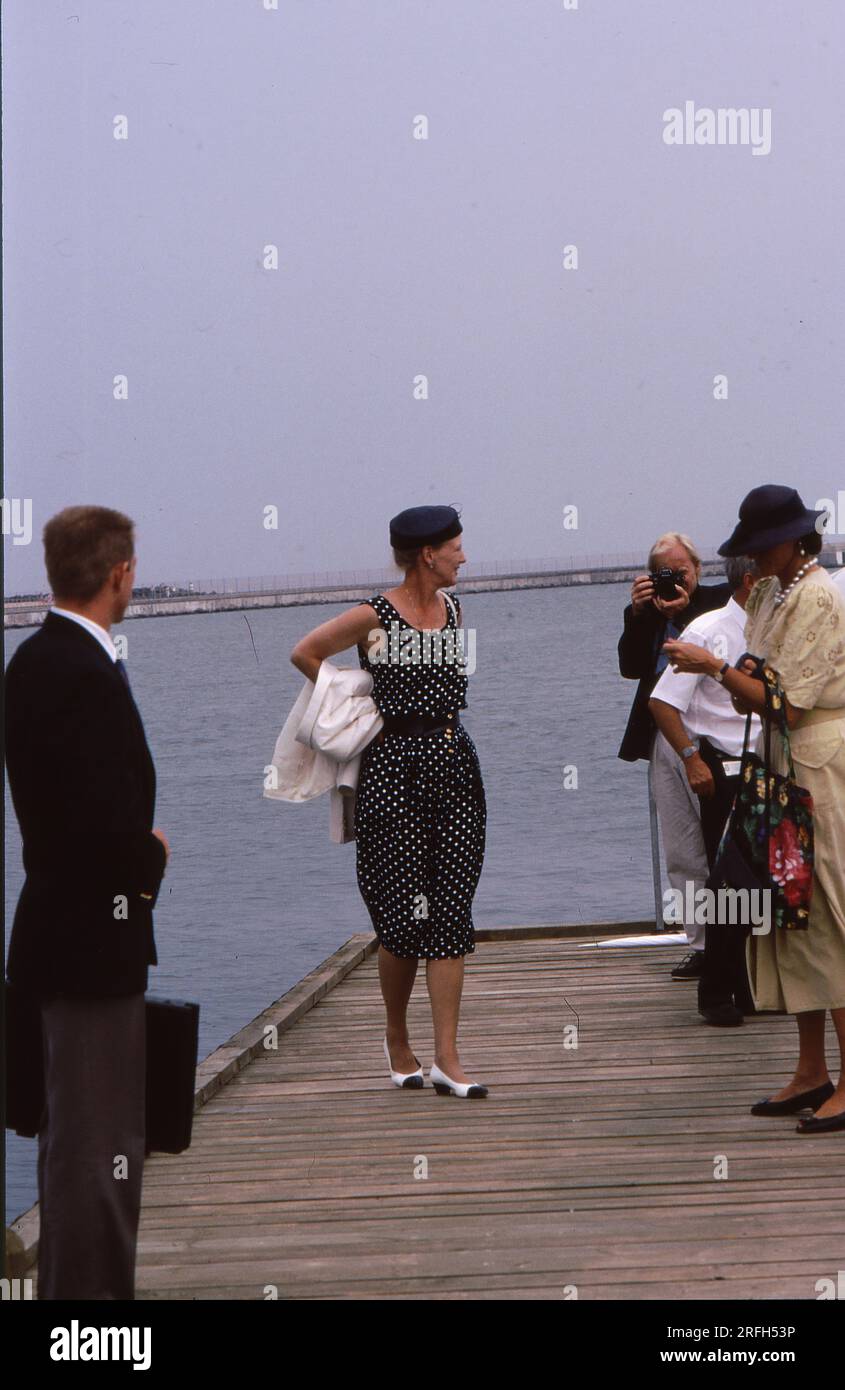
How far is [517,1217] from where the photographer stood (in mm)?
4027

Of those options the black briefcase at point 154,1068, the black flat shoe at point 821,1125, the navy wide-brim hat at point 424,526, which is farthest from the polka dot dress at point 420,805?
the black briefcase at point 154,1068

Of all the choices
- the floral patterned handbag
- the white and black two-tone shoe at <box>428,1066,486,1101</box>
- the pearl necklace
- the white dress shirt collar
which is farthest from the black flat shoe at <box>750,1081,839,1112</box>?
the white dress shirt collar

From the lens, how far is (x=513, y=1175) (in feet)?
14.3

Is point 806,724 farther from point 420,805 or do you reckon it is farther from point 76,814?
point 76,814

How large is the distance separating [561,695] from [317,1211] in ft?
172

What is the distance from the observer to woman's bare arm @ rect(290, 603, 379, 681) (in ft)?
16.5

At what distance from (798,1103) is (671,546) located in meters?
2.21

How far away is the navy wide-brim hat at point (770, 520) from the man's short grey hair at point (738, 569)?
103 cm

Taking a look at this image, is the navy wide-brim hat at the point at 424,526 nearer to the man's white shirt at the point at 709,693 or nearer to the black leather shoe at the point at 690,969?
the man's white shirt at the point at 709,693

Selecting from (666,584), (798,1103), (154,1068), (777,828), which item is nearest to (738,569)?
(666,584)

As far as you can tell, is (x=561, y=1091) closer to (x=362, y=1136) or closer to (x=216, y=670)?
(x=362, y=1136)

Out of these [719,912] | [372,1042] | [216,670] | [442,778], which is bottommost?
[216,670]
